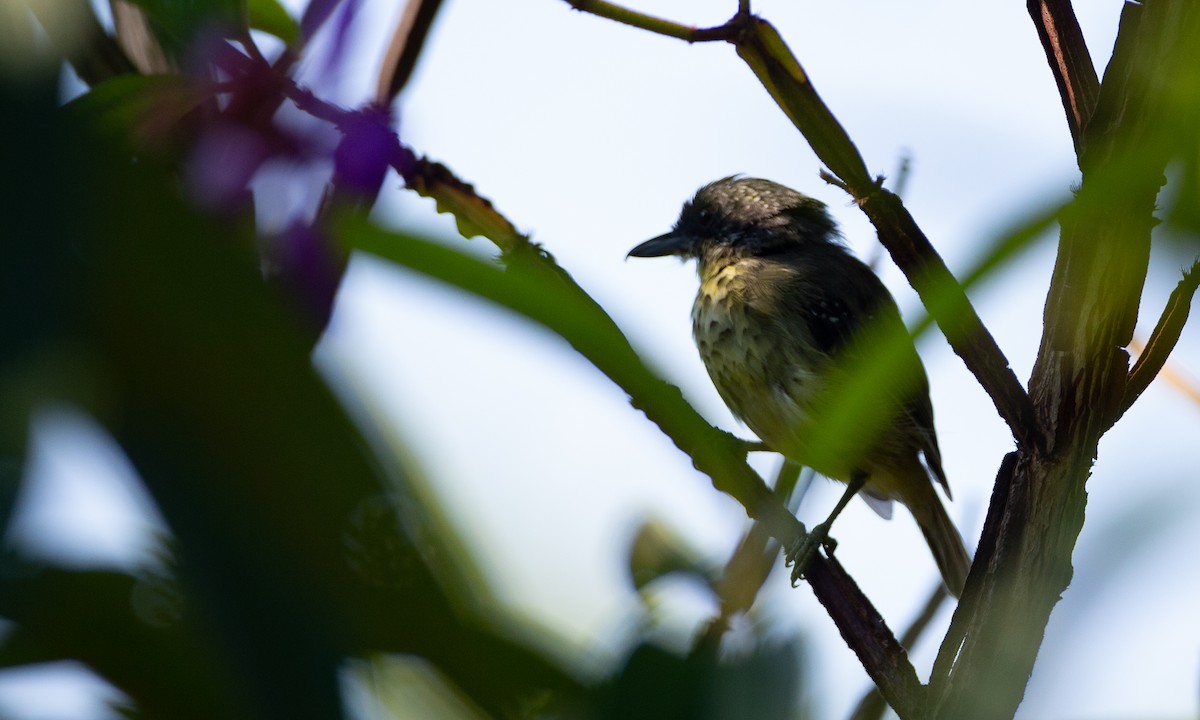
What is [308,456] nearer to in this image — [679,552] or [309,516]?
[309,516]

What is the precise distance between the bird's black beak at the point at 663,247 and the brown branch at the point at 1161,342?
3.27 metres

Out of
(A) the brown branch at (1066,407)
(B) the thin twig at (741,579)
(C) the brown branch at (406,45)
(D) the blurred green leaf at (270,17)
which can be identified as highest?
(C) the brown branch at (406,45)

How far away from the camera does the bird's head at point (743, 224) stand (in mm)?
4500

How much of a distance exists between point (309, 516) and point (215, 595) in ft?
0.15

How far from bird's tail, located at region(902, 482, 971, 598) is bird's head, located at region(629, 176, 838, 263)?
104cm

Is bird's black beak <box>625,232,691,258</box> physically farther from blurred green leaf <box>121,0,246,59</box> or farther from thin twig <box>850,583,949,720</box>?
blurred green leaf <box>121,0,246,59</box>

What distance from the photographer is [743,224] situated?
4.61 m

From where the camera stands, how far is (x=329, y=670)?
453 millimetres

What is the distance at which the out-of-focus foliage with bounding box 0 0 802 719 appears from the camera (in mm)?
408

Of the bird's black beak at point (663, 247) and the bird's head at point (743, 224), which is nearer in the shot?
the bird's head at point (743, 224)

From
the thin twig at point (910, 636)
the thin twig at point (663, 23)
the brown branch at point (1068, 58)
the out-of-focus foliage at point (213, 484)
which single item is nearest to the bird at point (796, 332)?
the thin twig at point (910, 636)

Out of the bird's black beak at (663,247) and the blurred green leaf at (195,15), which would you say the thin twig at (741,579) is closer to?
the blurred green leaf at (195,15)

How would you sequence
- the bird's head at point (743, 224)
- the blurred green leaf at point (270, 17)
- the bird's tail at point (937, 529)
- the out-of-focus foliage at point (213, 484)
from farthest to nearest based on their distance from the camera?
the bird's head at point (743, 224), the bird's tail at point (937, 529), the blurred green leaf at point (270, 17), the out-of-focus foliage at point (213, 484)

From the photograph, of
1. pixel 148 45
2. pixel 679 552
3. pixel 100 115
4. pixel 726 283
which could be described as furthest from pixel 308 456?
pixel 726 283
